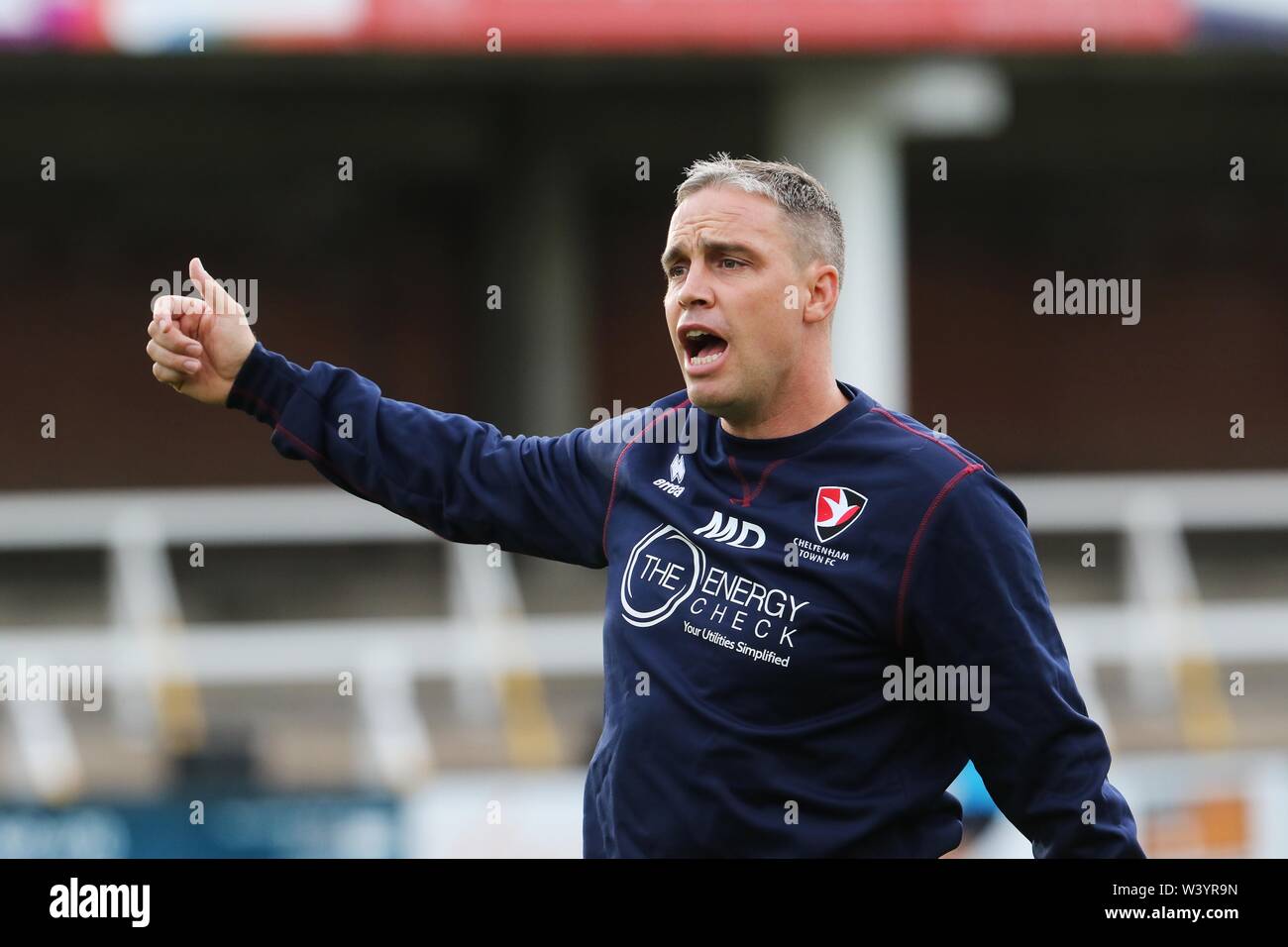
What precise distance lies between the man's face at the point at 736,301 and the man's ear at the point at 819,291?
0.11 ft

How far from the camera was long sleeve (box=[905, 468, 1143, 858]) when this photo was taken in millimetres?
3131

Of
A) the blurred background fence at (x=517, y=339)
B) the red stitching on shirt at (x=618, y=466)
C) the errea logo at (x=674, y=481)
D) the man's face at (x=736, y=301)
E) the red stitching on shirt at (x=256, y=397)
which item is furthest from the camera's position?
the blurred background fence at (x=517, y=339)

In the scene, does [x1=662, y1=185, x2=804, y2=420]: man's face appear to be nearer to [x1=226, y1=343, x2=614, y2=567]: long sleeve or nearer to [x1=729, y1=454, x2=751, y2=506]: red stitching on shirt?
[x1=729, y1=454, x2=751, y2=506]: red stitching on shirt

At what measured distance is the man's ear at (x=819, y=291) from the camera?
342cm

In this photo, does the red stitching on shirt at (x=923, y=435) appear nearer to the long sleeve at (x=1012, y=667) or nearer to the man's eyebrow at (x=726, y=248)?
the long sleeve at (x=1012, y=667)

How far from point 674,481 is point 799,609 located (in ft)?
1.35

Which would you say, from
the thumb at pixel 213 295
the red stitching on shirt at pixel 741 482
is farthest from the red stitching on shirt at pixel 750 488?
the thumb at pixel 213 295

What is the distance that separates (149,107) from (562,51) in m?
3.48

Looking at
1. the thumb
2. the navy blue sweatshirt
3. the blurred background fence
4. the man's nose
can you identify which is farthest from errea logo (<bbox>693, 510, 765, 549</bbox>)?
the blurred background fence

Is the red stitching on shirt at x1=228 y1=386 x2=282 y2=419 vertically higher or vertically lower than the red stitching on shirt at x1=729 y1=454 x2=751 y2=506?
higher

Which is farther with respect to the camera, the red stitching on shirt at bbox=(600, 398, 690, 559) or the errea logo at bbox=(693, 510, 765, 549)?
the red stitching on shirt at bbox=(600, 398, 690, 559)

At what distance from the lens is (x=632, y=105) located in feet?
38.5

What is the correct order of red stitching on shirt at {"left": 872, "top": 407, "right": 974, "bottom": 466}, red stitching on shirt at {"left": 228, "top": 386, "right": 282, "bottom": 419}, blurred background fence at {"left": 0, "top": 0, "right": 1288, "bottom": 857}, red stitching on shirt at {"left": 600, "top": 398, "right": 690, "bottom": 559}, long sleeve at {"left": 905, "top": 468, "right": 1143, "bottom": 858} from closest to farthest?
long sleeve at {"left": 905, "top": 468, "right": 1143, "bottom": 858} < red stitching on shirt at {"left": 872, "top": 407, "right": 974, "bottom": 466} < red stitching on shirt at {"left": 600, "top": 398, "right": 690, "bottom": 559} < red stitching on shirt at {"left": 228, "top": 386, "right": 282, "bottom": 419} < blurred background fence at {"left": 0, "top": 0, "right": 1288, "bottom": 857}
